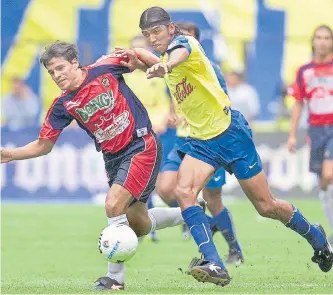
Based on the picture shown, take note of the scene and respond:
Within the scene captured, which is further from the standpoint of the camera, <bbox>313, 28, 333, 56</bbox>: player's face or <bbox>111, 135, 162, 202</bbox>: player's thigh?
<bbox>313, 28, 333, 56</bbox>: player's face

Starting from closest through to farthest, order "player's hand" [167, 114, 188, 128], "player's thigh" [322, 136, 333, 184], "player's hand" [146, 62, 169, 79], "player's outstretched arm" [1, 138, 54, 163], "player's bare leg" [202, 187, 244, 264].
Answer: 1. "player's hand" [146, 62, 169, 79]
2. "player's outstretched arm" [1, 138, 54, 163]
3. "player's bare leg" [202, 187, 244, 264]
4. "player's hand" [167, 114, 188, 128]
5. "player's thigh" [322, 136, 333, 184]

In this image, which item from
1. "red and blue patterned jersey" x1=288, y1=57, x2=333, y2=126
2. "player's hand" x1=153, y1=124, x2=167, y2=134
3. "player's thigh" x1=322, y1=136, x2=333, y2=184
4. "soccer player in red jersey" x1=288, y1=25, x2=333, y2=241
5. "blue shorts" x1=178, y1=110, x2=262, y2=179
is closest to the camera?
"blue shorts" x1=178, y1=110, x2=262, y2=179

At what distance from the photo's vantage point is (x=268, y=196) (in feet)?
32.5

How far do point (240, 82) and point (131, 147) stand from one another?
40.4 feet

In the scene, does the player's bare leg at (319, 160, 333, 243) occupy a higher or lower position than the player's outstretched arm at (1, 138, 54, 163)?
lower

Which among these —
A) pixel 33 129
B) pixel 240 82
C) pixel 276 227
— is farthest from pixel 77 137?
pixel 276 227

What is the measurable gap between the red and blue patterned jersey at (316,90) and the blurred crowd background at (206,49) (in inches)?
199

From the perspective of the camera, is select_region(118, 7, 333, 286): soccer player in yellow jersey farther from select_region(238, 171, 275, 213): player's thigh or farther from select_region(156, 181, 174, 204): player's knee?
select_region(156, 181, 174, 204): player's knee

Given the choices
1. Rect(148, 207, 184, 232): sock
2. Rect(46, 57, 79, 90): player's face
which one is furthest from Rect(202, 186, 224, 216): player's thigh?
Rect(46, 57, 79, 90): player's face

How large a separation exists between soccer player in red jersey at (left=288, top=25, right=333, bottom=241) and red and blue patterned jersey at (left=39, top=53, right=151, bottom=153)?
14.9 ft

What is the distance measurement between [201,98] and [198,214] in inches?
41.1

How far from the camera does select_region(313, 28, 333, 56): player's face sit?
43.6 feet

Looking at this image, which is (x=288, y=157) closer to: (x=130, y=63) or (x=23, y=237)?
(x=23, y=237)

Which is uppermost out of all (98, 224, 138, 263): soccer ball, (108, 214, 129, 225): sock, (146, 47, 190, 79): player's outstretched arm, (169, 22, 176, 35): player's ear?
(169, 22, 176, 35): player's ear
